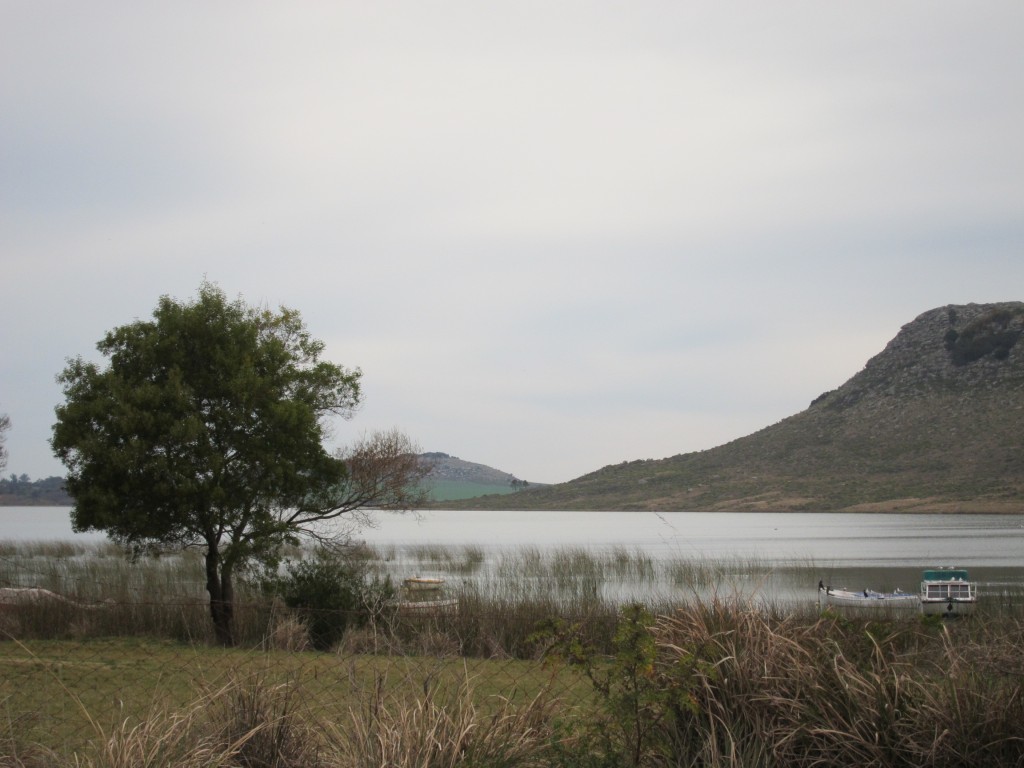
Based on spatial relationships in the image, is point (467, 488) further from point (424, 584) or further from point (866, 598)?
point (866, 598)

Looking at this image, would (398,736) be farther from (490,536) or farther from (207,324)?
(490,536)

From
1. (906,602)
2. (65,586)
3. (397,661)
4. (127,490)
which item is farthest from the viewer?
(906,602)

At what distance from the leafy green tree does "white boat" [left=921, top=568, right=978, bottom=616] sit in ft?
38.5

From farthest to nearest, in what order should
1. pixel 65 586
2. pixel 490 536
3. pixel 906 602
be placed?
pixel 490 536
pixel 906 602
pixel 65 586

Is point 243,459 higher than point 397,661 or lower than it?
higher

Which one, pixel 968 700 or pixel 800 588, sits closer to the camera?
pixel 968 700

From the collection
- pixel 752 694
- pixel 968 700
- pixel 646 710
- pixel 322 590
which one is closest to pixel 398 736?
pixel 646 710

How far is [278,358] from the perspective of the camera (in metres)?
16.1

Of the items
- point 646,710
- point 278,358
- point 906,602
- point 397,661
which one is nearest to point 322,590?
point 278,358

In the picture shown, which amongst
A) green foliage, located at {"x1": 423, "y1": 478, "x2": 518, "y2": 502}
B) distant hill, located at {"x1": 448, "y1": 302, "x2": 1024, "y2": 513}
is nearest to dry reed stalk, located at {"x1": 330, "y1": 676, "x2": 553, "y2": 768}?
distant hill, located at {"x1": 448, "y1": 302, "x2": 1024, "y2": 513}

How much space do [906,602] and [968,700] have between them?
1754 cm

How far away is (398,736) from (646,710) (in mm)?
1345

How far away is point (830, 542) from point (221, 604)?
35.0 m

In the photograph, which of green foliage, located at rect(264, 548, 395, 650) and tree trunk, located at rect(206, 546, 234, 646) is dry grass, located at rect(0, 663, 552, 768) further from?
green foliage, located at rect(264, 548, 395, 650)
